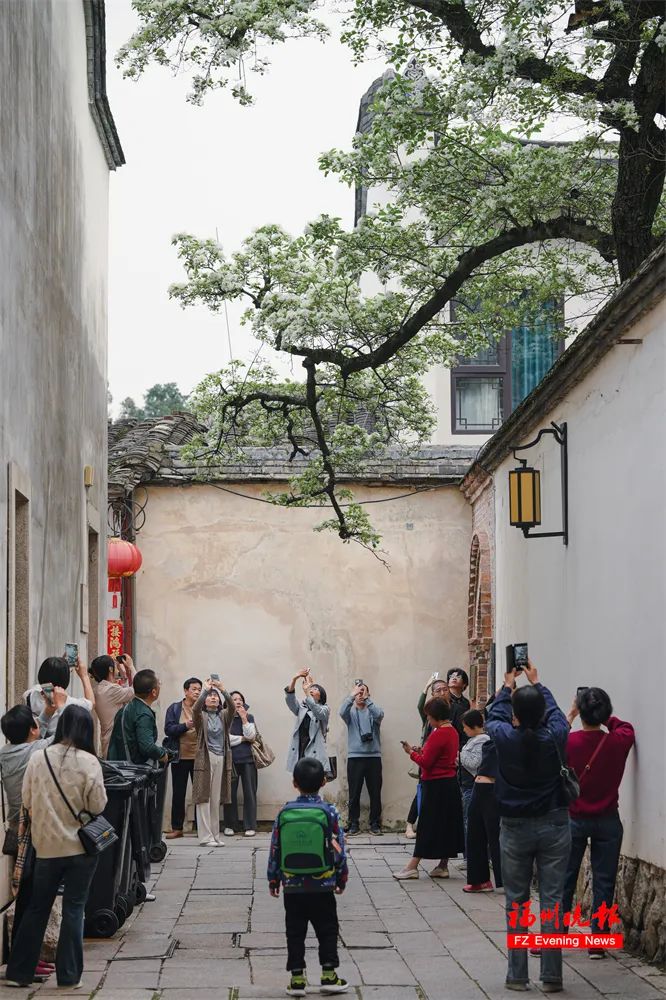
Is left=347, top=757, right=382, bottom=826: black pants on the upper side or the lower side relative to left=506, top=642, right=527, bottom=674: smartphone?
lower

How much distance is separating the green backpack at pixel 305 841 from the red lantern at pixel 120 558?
9.53 meters

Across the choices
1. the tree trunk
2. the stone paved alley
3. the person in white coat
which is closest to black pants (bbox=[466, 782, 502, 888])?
the stone paved alley

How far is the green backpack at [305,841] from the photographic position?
293 inches

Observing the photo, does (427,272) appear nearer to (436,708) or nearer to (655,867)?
(436,708)

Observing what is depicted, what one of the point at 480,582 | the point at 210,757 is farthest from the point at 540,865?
the point at 480,582

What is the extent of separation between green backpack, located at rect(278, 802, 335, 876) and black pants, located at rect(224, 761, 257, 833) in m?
9.52

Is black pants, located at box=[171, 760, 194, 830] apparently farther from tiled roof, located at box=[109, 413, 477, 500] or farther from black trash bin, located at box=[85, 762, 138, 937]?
black trash bin, located at box=[85, 762, 138, 937]

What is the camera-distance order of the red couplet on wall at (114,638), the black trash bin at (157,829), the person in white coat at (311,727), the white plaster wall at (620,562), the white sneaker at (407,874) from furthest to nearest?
the red couplet on wall at (114,638), the person in white coat at (311,727), the black trash bin at (157,829), the white sneaker at (407,874), the white plaster wall at (620,562)

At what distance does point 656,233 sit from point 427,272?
6.88ft

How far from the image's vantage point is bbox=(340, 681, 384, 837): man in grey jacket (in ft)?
58.1

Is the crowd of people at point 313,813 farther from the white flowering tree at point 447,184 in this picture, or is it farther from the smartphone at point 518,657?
the white flowering tree at point 447,184

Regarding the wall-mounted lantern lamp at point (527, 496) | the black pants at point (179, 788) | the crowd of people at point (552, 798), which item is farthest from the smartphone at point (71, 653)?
the black pants at point (179, 788)

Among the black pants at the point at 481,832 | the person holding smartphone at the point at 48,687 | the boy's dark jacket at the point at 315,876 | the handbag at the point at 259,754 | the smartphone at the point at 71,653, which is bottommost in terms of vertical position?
the handbag at the point at 259,754

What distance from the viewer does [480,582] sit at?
59.4 ft
